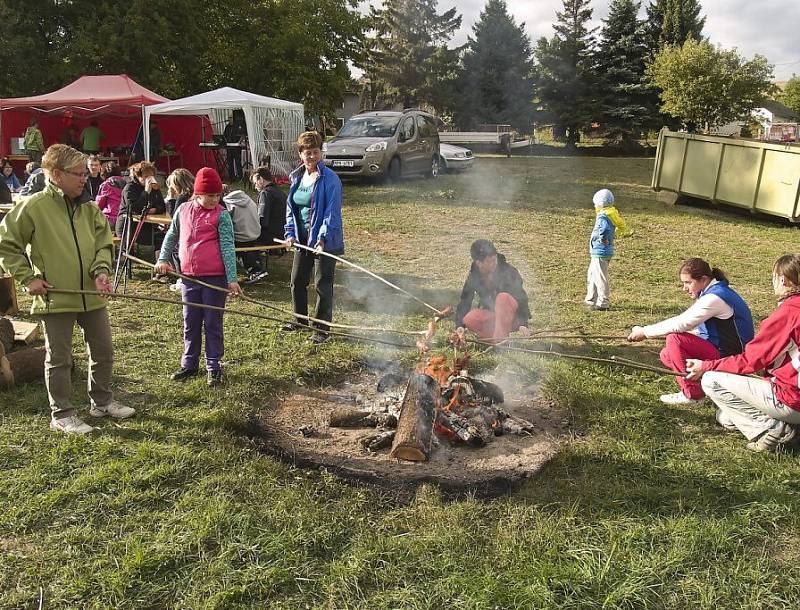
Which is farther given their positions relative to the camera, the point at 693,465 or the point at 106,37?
the point at 106,37

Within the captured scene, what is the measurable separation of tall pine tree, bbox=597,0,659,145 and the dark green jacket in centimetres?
3070

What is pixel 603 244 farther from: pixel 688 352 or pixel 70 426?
pixel 70 426

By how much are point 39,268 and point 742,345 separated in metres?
5.04

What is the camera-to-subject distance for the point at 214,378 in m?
5.11

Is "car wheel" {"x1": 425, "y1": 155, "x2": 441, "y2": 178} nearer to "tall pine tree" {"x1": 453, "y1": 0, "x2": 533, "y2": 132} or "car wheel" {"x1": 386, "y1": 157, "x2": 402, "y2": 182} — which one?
"car wheel" {"x1": 386, "y1": 157, "x2": 402, "y2": 182}

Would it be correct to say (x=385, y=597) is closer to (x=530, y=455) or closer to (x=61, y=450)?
(x=530, y=455)

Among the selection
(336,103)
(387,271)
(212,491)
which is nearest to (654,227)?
(387,271)

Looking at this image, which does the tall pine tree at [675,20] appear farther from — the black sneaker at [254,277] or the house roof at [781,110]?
the black sneaker at [254,277]

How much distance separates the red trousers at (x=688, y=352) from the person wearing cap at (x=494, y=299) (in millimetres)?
1251

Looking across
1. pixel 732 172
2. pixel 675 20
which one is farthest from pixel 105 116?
pixel 675 20

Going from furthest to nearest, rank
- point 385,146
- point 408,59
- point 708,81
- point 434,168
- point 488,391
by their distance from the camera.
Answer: point 408,59, point 708,81, point 434,168, point 385,146, point 488,391

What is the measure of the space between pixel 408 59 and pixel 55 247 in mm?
43238

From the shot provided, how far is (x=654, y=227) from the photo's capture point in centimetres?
1309

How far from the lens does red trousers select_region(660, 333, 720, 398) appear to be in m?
4.81
